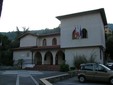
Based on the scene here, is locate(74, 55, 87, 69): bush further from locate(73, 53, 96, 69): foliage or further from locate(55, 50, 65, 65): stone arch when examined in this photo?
locate(55, 50, 65, 65): stone arch

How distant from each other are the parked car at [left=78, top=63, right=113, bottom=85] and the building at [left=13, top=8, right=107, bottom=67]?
57.8 ft

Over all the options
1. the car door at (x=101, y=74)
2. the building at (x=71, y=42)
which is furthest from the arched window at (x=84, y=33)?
the car door at (x=101, y=74)

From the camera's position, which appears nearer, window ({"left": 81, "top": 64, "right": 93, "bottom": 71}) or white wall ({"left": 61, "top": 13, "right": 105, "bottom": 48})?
window ({"left": 81, "top": 64, "right": 93, "bottom": 71})

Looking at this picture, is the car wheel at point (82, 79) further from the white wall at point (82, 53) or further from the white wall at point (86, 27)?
the white wall at point (86, 27)

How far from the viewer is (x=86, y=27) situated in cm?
3653

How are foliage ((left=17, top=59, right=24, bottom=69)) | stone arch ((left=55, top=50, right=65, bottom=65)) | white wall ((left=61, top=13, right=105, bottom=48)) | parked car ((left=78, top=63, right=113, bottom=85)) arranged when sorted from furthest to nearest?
foliage ((left=17, top=59, right=24, bottom=69)) < stone arch ((left=55, top=50, right=65, bottom=65)) < white wall ((left=61, top=13, right=105, bottom=48)) < parked car ((left=78, top=63, right=113, bottom=85))

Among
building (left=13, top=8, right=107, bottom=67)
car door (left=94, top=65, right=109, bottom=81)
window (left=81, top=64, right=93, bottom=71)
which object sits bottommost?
car door (left=94, top=65, right=109, bottom=81)

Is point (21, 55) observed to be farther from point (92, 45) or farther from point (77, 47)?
point (92, 45)

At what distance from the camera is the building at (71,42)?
117ft

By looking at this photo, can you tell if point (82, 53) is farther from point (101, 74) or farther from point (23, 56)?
point (101, 74)

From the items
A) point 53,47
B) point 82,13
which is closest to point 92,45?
point 82,13

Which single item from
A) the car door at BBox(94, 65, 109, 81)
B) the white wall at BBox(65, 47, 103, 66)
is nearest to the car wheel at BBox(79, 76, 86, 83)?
the car door at BBox(94, 65, 109, 81)

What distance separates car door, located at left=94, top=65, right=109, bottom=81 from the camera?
54.7 ft

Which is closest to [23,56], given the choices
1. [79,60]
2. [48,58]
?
[48,58]
